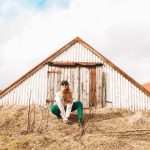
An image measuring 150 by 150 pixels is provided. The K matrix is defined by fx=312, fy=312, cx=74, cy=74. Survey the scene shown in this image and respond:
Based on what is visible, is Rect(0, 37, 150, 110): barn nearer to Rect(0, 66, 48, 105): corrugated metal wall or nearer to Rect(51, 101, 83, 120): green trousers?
Rect(0, 66, 48, 105): corrugated metal wall

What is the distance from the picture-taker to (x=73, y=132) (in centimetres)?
902

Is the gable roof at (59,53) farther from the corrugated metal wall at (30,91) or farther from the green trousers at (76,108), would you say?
the green trousers at (76,108)

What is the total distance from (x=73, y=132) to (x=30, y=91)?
5.45 meters

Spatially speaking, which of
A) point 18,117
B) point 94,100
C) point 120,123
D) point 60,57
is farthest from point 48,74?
point 120,123

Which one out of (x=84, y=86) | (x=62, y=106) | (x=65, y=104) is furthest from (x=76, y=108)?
(x=84, y=86)

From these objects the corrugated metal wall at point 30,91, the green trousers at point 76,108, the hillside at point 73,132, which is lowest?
the hillside at point 73,132

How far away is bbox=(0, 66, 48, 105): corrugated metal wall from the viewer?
14.0 m

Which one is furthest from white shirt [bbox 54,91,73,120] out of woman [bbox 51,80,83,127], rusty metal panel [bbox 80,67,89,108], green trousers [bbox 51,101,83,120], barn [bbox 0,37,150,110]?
rusty metal panel [bbox 80,67,89,108]

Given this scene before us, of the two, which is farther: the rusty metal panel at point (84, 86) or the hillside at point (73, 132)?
the rusty metal panel at point (84, 86)

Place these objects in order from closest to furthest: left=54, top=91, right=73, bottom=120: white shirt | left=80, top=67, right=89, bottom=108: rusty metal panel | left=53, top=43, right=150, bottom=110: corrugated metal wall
Result: 1. left=54, top=91, right=73, bottom=120: white shirt
2. left=53, top=43, right=150, bottom=110: corrugated metal wall
3. left=80, top=67, right=89, bottom=108: rusty metal panel

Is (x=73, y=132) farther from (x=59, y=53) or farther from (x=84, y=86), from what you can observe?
(x=59, y=53)

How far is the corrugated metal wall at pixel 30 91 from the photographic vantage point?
14.0 meters

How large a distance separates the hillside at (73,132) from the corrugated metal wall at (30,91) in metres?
1.69

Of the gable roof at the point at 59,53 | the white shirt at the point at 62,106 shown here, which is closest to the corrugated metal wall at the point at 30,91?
the gable roof at the point at 59,53
